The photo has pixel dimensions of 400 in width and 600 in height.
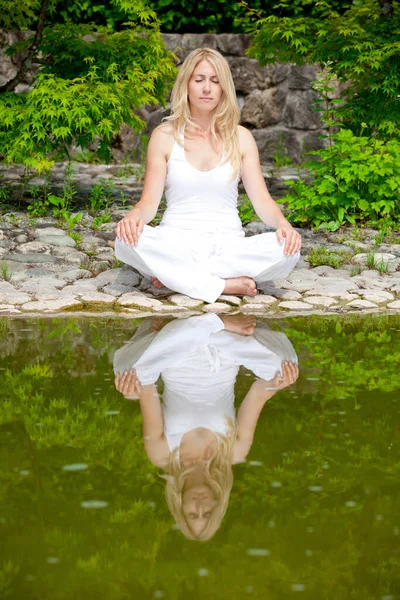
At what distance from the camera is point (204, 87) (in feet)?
17.3

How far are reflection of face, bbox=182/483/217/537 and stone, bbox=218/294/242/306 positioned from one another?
103 inches

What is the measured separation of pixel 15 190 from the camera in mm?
8492

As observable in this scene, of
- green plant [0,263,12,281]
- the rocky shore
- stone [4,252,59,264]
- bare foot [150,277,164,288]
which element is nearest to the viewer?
the rocky shore

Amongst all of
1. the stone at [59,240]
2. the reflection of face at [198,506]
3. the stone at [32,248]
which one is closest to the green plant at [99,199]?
the stone at [59,240]

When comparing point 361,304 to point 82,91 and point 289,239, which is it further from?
point 82,91

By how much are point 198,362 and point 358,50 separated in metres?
4.04

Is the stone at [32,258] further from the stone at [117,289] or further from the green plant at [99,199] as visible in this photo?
the green plant at [99,199]

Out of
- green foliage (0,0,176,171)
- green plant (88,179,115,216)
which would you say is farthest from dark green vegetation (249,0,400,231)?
green plant (88,179,115,216)

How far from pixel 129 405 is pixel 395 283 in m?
2.72

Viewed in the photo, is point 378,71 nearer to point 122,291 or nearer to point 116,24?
point 122,291

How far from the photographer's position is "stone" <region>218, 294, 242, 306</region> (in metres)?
5.18

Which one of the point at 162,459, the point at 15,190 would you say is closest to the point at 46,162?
the point at 15,190

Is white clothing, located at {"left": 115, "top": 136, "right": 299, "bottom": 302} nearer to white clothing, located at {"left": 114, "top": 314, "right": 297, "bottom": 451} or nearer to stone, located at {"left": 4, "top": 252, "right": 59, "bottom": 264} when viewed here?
white clothing, located at {"left": 114, "top": 314, "right": 297, "bottom": 451}

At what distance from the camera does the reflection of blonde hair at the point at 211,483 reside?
7.85 feet
